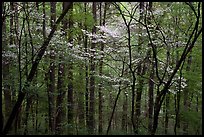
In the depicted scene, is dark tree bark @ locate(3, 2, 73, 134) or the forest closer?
dark tree bark @ locate(3, 2, 73, 134)

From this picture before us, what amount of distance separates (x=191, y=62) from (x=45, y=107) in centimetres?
676

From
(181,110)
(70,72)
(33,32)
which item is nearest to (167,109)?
(181,110)

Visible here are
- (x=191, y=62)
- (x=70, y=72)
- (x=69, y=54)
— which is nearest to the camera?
(x=69, y=54)

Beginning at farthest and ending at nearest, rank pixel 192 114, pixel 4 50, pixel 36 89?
pixel 192 114 → pixel 4 50 → pixel 36 89

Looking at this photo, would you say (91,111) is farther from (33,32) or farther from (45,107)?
(33,32)

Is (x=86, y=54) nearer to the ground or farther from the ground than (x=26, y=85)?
farther from the ground

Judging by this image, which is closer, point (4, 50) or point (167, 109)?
point (4, 50)

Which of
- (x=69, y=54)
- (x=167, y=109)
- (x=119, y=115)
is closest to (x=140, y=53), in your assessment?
(x=69, y=54)

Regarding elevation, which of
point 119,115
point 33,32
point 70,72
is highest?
point 33,32

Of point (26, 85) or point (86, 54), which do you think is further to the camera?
point (86, 54)

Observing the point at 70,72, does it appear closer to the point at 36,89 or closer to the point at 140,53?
the point at 140,53

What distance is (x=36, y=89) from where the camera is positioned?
6.44 meters

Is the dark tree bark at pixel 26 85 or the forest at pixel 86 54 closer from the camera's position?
the dark tree bark at pixel 26 85

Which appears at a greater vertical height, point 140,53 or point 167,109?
point 140,53
